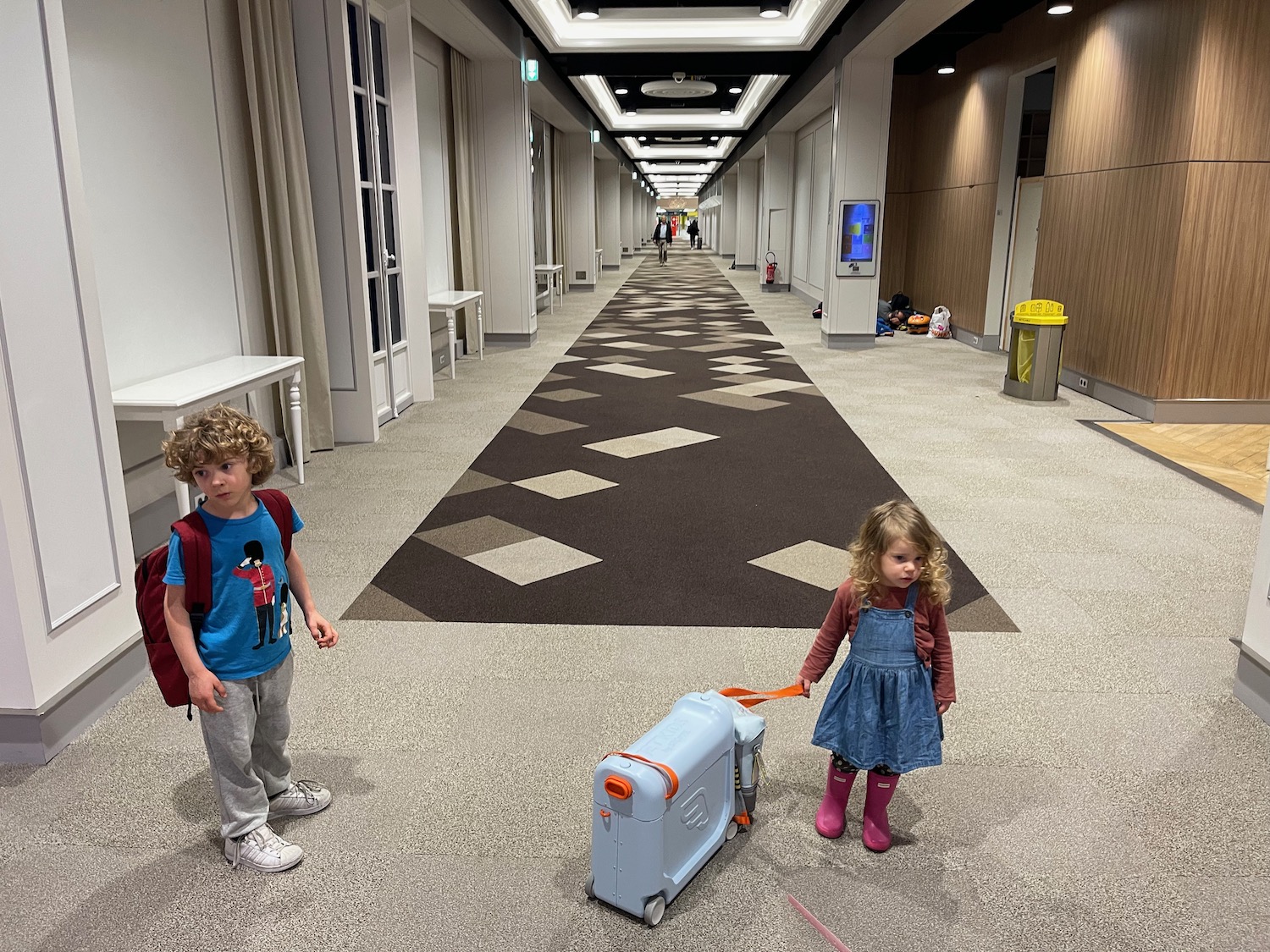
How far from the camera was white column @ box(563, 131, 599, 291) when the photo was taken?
17.0m

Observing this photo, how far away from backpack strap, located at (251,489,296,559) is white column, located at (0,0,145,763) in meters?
0.77

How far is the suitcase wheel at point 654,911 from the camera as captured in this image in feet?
6.04

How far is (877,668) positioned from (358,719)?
148 centimetres

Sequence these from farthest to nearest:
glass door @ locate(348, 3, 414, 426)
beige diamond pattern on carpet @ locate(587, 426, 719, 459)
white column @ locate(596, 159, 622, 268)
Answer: white column @ locate(596, 159, 622, 268)
glass door @ locate(348, 3, 414, 426)
beige diamond pattern on carpet @ locate(587, 426, 719, 459)

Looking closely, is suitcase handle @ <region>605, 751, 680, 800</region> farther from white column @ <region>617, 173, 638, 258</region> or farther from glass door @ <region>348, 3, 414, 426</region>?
white column @ <region>617, 173, 638, 258</region>

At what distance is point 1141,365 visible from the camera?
6809 mm

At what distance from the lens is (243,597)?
1.92m

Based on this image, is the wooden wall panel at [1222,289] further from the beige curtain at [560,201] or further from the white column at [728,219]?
the white column at [728,219]

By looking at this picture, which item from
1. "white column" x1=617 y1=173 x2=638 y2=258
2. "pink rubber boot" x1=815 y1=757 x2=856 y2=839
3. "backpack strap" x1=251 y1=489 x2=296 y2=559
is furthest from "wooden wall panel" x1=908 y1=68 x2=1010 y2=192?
"white column" x1=617 y1=173 x2=638 y2=258

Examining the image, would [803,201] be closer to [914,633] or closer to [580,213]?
[580,213]

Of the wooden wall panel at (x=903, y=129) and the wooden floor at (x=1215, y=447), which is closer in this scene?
the wooden floor at (x=1215, y=447)

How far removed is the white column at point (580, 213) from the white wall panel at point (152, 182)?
12431 mm

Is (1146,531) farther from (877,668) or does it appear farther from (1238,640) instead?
(877,668)

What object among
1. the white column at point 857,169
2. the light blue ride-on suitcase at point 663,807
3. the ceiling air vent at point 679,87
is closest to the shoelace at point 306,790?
the light blue ride-on suitcase at point 663,807
